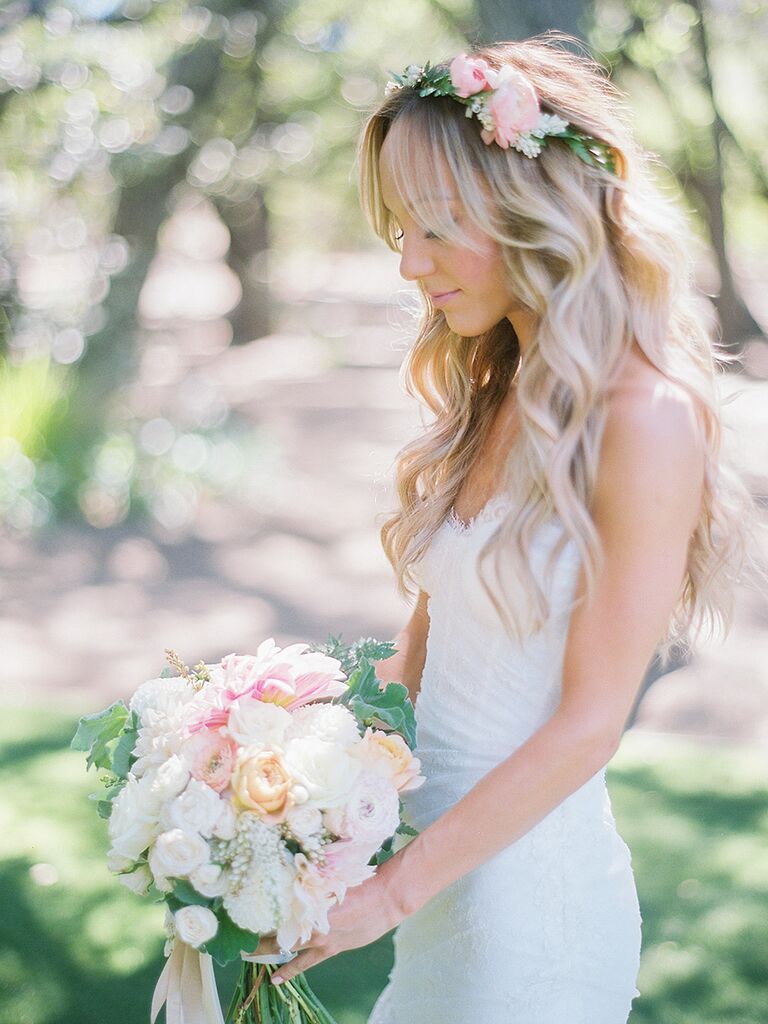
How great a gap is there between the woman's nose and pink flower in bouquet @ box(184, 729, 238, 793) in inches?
31.9

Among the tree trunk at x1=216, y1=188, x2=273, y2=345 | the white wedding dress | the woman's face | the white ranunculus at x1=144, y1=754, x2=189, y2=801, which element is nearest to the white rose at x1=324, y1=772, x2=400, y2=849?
the white ranunculus at x1=144, y1=754, x2=189, y2=801

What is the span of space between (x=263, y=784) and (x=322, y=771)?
0.09m

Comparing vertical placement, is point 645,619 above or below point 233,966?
above

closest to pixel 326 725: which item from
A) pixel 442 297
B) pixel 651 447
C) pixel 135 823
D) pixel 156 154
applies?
pixel 135 823

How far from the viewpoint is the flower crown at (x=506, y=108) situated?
1.81 meters

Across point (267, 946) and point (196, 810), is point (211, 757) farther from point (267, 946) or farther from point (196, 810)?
point (267, 946)

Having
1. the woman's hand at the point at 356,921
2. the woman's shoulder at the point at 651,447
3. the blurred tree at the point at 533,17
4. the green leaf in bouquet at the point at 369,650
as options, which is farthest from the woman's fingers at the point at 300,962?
the blurred tree at the point at 533,17

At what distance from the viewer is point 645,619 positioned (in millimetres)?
1688

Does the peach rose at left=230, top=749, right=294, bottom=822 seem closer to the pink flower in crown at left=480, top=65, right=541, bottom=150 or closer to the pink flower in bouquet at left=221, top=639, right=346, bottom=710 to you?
the pink flower in bouquet at left=221, top=639, right=346, bottom=710

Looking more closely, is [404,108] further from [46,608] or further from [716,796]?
[46,608]

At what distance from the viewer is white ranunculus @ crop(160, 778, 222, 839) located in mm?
1587

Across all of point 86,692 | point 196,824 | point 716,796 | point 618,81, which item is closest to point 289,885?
point 196,824

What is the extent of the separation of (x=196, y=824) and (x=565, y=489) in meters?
0.72

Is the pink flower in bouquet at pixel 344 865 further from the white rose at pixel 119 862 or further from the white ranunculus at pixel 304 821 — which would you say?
the white rose at pixel 119 862
